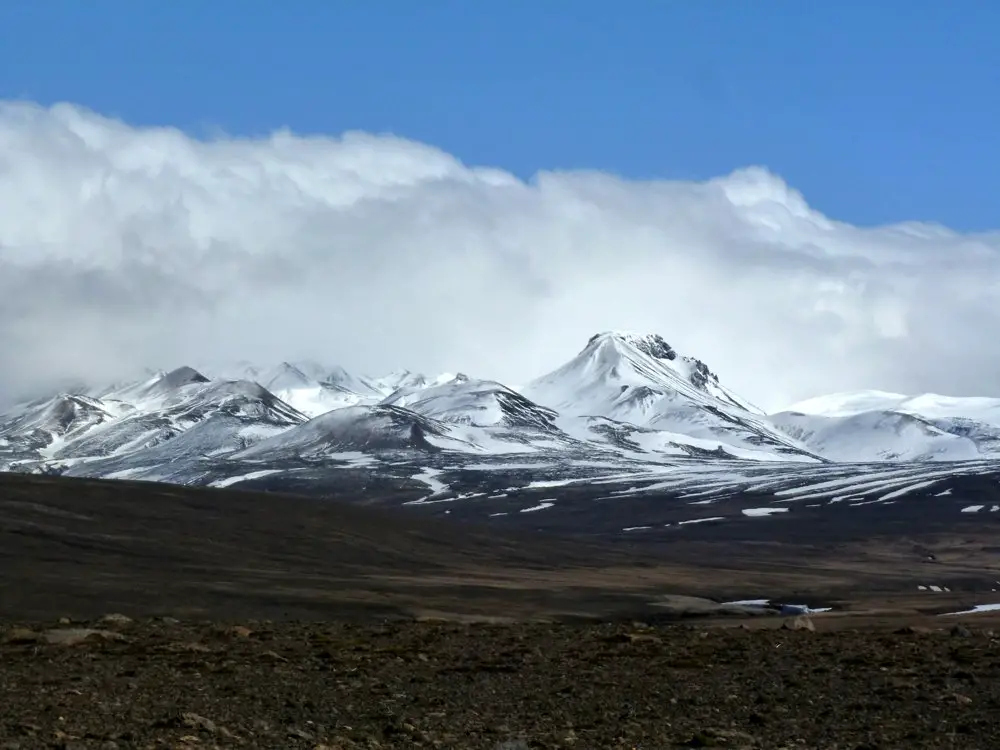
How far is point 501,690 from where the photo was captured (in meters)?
24.3

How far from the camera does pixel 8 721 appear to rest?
19.8 meters

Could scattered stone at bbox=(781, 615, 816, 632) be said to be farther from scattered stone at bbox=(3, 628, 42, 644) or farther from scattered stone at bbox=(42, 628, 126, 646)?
scattered stone at bbox=(3, 628, 42, 644)

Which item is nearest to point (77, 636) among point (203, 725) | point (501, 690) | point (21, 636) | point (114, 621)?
point (21, 636)

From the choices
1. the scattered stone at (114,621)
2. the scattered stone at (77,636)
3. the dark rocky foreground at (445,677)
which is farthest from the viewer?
the scattered stone at (114,621)

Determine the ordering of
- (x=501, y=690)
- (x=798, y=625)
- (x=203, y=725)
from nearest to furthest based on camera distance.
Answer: (x=203, y=725) < (x=501, y=690) < (x=798, y=625)

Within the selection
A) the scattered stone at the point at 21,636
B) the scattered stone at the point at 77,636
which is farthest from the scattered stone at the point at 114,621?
the scattered stone at the point at 21,636

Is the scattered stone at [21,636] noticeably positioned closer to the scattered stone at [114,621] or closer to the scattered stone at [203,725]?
the scattered stone at [114,621]

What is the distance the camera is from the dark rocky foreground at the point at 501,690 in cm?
1956

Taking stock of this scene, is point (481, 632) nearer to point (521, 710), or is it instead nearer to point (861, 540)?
point (521, 710)

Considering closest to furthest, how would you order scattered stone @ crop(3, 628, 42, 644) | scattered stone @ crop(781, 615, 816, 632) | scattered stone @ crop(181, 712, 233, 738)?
1. scattered stone @ crop(181, 712, 233, 738)
2. scattered stone @ crop(3, 628, 42, 644)
3. scattered stone @ crop(781, 615, 816, 632)

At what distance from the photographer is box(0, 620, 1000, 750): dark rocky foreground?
1956 cm

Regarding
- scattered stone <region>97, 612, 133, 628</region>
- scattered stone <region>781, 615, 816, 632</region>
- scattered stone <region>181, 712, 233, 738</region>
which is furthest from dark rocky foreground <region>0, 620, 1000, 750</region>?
scattered stone <region>781, 615, 816, 632</region>

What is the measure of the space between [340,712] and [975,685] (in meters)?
10.2

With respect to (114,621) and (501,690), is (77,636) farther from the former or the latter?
(501,690)
